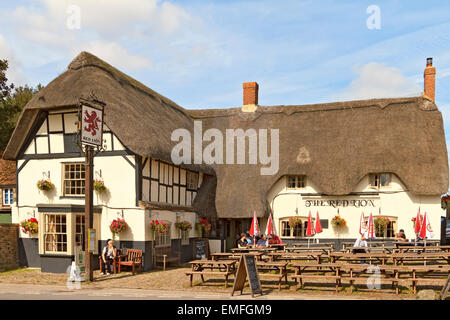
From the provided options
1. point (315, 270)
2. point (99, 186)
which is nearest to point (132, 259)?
point (99, 186)

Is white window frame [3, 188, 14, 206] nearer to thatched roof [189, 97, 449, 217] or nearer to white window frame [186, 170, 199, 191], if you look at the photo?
white window frame [186, 170, 199, 191]

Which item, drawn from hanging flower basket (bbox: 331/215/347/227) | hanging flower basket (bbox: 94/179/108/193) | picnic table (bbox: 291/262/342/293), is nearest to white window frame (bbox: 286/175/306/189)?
hanging flower basket (bbox: 331/215/347/227)

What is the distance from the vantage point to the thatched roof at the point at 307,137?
62.2 ft

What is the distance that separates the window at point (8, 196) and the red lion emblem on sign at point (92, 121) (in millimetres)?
10678

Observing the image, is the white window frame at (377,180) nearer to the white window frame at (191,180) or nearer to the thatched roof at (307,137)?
the thatched roof at (307,137)

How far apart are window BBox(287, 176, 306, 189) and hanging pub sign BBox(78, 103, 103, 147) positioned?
12435mm

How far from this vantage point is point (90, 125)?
48.4 feet

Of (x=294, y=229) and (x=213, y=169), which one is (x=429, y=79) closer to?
(x=294, y=229)

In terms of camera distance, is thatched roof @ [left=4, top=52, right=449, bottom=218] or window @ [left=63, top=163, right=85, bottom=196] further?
thatched roof @ [left=4, top=52, right=449, bottom=218]

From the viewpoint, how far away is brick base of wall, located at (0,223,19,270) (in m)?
17.7

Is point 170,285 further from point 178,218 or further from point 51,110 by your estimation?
point 51,110

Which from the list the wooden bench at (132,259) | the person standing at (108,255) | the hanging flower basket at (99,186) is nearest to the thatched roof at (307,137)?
the hanging flower basket at (99,186)

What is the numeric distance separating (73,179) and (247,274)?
10190 millimetres

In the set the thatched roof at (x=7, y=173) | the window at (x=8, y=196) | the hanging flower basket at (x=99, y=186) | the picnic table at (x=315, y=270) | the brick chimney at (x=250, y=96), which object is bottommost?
the picnic table at (x=315, y=270)
